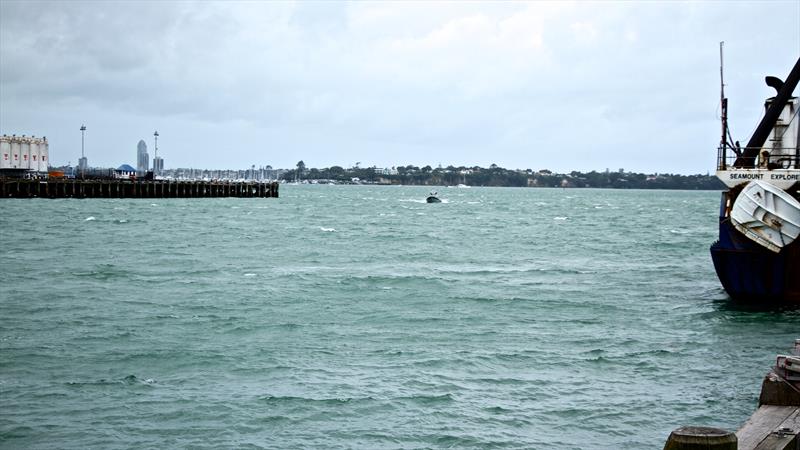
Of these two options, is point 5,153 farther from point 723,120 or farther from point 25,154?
point 723,120

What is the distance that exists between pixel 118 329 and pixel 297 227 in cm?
5224

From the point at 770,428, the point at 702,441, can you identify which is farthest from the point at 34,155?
the point at 702,441

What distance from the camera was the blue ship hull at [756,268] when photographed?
25.3 metres

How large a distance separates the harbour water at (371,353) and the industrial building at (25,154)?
112 meters

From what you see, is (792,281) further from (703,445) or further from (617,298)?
(703,445)

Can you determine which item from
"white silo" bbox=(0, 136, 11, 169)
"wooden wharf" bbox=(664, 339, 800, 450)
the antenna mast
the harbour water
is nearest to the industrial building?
"white silo" bbox=(0, 136, 11, 169)

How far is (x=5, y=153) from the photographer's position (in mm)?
146250

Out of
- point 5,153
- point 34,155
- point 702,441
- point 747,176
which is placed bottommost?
point 702,441

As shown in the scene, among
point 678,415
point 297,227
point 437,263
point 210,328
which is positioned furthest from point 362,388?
point 297,227

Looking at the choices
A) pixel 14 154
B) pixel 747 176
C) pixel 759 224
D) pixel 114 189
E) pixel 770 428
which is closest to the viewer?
pixel 770 428

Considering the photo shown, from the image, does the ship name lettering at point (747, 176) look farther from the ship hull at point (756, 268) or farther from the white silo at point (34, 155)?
the white silo at point (34, 155)

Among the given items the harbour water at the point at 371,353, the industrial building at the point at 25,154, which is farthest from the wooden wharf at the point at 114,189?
the harbour water at the point at 371,353

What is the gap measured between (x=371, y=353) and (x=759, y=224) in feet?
37.5

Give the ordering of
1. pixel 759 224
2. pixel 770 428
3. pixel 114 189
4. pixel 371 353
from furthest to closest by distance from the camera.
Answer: pixel 114 189 → pixel 759 224 → pixel 371 353 → pixel 770 428
